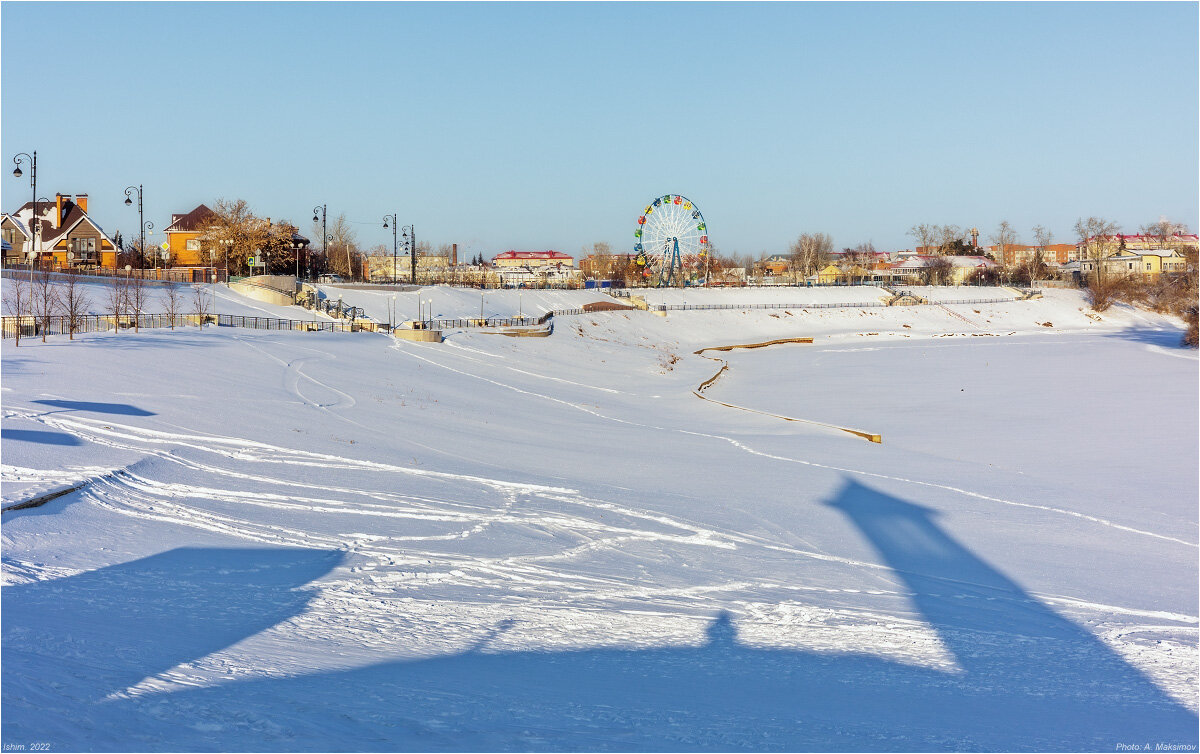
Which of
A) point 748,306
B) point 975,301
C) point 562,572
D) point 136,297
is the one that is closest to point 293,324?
point 136,297

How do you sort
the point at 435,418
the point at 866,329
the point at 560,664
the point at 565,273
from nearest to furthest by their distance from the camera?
the point at 560,664
the point at 435,418
the point at 866,329
the point at 565,273

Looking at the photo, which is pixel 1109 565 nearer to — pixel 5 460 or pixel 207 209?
pixel 5 460

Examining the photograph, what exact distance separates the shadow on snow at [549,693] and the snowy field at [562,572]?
0.04 metres

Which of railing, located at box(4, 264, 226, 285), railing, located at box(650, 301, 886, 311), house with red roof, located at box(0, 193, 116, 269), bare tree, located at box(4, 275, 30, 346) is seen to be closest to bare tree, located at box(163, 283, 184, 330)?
railing, located at box(4, 264, 226, 285)

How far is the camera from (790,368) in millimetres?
53625

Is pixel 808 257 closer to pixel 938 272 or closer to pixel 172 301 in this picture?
pixel 938 272

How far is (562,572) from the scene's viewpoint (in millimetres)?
12625

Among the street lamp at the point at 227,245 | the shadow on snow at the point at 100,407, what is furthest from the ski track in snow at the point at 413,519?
the street lamp at the point at 227,245

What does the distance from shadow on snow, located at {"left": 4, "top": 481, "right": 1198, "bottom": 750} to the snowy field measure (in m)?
0.04

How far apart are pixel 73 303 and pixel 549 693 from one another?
3666 centimetres

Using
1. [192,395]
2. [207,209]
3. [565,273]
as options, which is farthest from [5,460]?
[565,273]

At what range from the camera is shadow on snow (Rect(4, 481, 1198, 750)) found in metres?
7.08

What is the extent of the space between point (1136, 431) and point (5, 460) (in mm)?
29393

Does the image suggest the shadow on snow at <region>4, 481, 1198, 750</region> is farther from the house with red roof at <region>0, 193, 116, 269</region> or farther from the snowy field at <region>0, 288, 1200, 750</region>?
the house with red roof at <region>0, 193, 116, 269</region>
